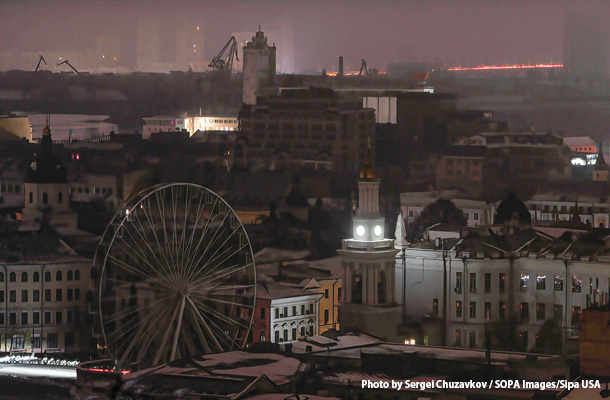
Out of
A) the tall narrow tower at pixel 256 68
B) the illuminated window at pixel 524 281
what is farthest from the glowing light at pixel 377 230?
the tall narrow tower at pixel 256 68

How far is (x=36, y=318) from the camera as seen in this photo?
1423 cm

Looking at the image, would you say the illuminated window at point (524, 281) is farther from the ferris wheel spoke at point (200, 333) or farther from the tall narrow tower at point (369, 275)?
the ferris wheel spoke at point (200, 333)

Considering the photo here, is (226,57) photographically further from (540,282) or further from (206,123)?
(540,282)

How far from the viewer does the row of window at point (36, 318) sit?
46.5 ft

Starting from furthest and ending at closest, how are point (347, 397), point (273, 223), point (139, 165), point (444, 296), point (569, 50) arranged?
point (139, 165) < point (569, 50) < point (273, 223) < point (444, 296) < point (347, 397)

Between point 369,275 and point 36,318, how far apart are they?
2.94m

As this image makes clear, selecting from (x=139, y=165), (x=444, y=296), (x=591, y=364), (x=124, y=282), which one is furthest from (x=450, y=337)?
(x=139, y=165)

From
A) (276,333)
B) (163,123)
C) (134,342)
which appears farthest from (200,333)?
(163,123)

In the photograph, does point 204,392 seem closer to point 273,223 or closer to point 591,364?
point 591,364

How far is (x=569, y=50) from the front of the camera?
1859 cm

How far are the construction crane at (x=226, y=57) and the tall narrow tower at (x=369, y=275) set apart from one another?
31.0ft

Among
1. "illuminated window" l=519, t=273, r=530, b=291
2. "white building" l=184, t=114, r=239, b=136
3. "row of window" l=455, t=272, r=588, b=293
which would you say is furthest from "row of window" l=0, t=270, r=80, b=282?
"white building" l=184, t=114, r=239, b=136

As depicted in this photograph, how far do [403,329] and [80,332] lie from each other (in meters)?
2.69

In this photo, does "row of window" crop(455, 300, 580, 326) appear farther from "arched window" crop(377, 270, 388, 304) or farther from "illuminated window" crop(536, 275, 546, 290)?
"arched window" crop(377, 270, 388, 304)
